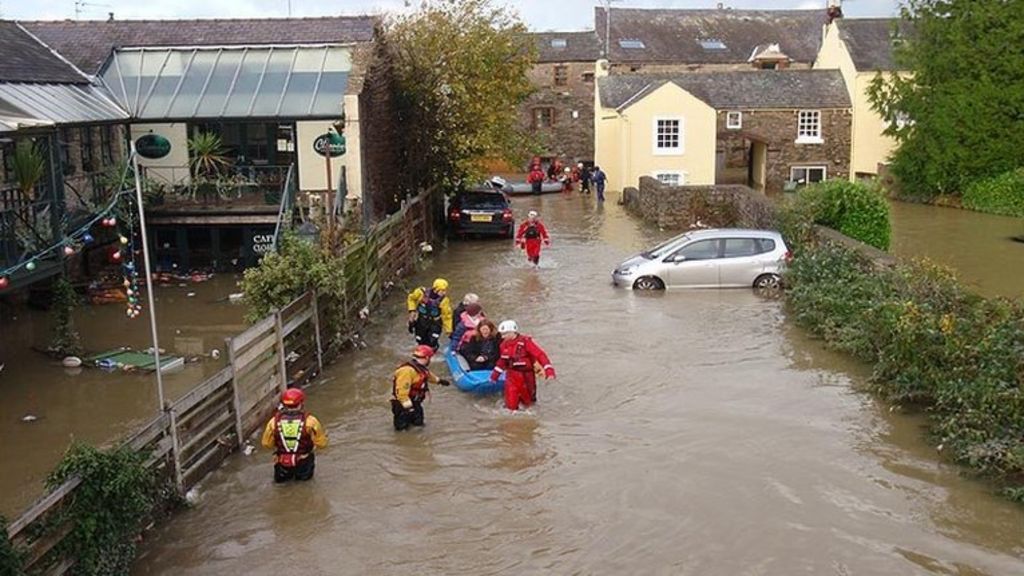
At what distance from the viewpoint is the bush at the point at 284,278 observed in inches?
587

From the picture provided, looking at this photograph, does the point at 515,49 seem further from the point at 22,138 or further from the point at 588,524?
the point at 588,524

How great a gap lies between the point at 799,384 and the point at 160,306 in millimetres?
13903

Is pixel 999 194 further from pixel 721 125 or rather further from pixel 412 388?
pixel 412 388

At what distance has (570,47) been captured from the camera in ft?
186

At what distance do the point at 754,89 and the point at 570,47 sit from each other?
14372 millimetres

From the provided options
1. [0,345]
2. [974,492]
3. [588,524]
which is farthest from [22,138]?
[974,492]

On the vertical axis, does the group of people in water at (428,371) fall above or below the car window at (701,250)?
below

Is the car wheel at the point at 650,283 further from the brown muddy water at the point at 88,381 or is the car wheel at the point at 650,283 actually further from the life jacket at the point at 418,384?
the life jacket at the point at 418,384

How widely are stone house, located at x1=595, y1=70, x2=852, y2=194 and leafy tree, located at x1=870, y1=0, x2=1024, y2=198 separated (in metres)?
3.25

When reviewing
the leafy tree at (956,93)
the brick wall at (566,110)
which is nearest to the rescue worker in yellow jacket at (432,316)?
the leafy tree at (956,93)

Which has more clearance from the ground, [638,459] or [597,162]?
[597,162]

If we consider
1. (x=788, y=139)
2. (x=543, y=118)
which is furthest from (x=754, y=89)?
(x=543, y=118)

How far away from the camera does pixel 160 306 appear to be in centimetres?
2183

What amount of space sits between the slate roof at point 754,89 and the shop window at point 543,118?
10573 mm
